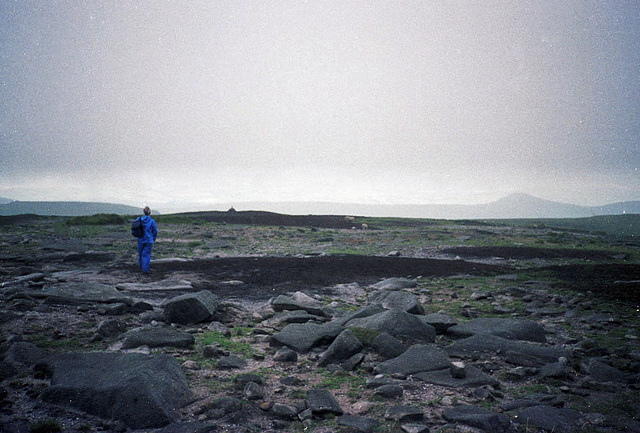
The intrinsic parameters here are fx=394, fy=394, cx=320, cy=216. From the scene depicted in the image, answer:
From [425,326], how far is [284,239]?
64.3 feet

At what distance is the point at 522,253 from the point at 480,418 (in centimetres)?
1860

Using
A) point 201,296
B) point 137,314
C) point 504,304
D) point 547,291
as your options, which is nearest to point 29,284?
point 137,314

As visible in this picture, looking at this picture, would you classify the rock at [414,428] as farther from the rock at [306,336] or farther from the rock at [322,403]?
the rock at [306,336]

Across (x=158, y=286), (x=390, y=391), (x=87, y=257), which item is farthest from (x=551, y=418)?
(x=87, y=257)

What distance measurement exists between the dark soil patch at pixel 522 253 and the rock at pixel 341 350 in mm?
15131

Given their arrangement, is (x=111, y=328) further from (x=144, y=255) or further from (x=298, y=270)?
(x=298, y=270)

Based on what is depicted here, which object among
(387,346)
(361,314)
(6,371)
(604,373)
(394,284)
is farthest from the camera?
(394,284)

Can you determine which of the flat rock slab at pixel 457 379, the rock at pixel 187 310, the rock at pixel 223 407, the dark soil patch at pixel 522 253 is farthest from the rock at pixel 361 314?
the dark soil patch at pixel 522 253

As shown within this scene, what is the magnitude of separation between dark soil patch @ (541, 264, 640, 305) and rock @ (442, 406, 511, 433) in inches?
308

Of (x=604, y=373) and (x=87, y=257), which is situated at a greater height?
A: (x=87, y=257)

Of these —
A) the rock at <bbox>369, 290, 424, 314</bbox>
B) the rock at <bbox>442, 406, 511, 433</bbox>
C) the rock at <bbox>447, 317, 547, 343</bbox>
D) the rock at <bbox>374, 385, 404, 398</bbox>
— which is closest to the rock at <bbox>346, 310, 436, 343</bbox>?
the rock at <bbox>447, 317, 547, 343</bbox>

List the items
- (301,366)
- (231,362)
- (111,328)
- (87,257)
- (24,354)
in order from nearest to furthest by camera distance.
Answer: (24,354) < (231,362) < (301,366) < (111,328) < (87,257)

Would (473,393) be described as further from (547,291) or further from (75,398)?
(547,291)

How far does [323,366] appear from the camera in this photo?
19.5 ft
